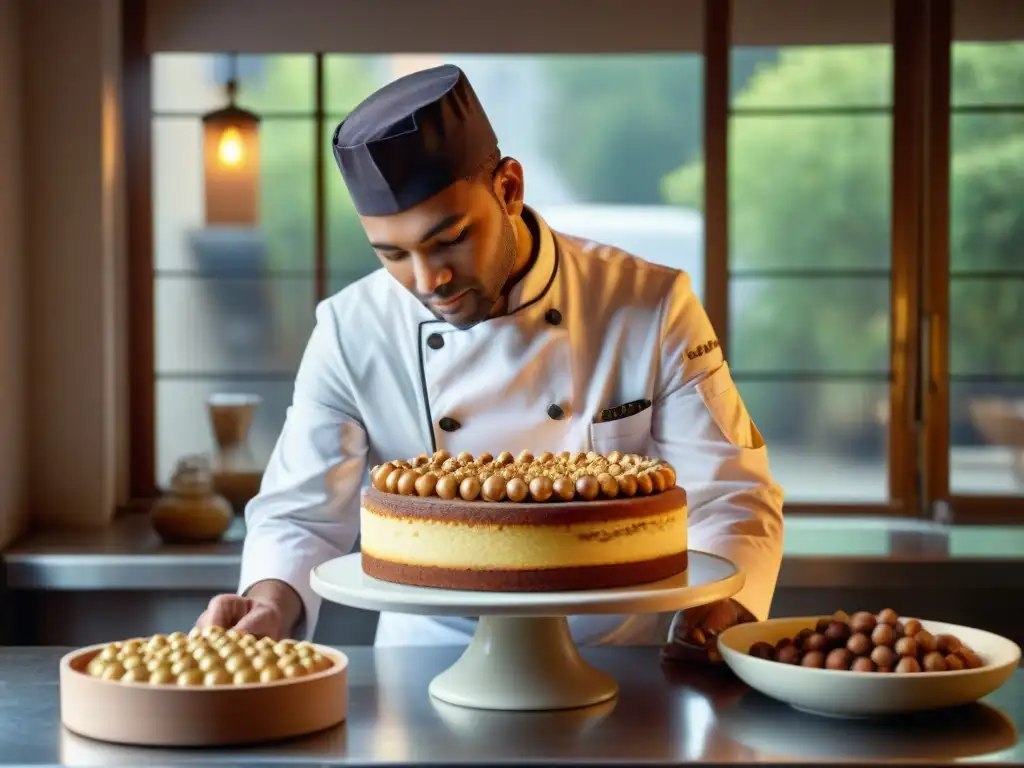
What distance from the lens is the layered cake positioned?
1.39 m

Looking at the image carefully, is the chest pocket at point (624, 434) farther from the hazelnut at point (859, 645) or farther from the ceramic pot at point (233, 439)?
the ceramic pot at point (233, 439)

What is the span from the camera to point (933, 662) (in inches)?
54.1

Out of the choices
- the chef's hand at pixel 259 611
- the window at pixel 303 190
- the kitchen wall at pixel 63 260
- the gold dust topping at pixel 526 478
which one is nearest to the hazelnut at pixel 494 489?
the gold dust topping at pixel 526 478

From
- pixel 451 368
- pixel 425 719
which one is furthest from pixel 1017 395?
pixel 425 719

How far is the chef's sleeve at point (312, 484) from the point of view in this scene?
1.80 metres

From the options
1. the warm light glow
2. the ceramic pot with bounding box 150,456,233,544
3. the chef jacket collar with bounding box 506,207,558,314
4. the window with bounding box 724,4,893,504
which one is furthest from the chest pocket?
the warm light glow

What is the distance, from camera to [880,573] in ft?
10.9

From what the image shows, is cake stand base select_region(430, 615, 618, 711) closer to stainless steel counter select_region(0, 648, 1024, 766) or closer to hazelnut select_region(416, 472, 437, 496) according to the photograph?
stainless steel counter select_region(0, 648, 1024, 766)

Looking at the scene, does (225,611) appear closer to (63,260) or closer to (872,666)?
(872,666)

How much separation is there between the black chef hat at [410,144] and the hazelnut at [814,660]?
63cm

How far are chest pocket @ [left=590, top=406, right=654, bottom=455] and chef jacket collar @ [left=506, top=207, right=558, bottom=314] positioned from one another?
189 millimetres

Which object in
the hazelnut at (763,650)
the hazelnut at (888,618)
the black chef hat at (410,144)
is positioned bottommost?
the hazelnut at (763,650)

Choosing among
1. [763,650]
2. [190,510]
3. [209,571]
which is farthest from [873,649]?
[190,510]

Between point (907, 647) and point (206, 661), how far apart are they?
26.4 inches
